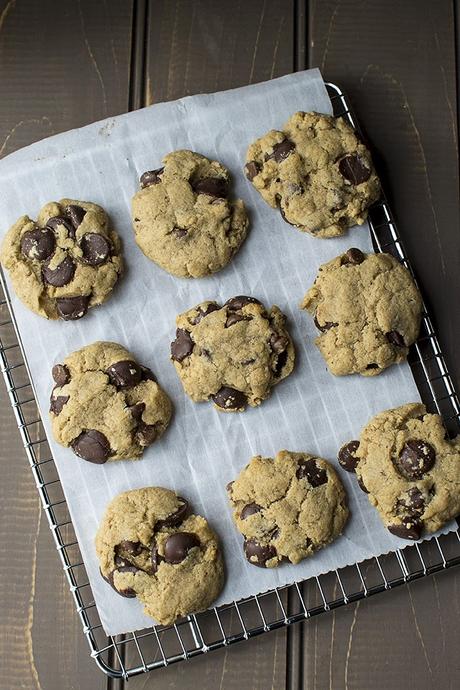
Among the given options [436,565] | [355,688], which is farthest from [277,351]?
[355,688]

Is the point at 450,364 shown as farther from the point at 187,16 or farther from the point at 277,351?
the point at 187,16

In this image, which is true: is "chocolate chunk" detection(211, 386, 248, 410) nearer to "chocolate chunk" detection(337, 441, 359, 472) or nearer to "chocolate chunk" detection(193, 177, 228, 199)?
"chocolate chunk" detection(337, 441, 359, 472)

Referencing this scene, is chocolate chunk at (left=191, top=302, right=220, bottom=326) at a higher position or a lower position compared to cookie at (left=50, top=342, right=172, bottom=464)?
higher

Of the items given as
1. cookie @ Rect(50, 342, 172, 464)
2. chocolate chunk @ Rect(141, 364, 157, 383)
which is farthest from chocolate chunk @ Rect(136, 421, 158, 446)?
chocolate chunk @ Rect(141, 364, 157, 383)

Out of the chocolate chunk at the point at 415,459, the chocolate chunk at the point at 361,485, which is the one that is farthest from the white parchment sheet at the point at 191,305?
the chocolate chunk at the point at 415,459

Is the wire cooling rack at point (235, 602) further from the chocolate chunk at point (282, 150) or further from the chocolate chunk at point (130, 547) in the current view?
the chocolate chunk at point (282, 150)

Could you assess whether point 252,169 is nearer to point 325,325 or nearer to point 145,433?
point 325,325
